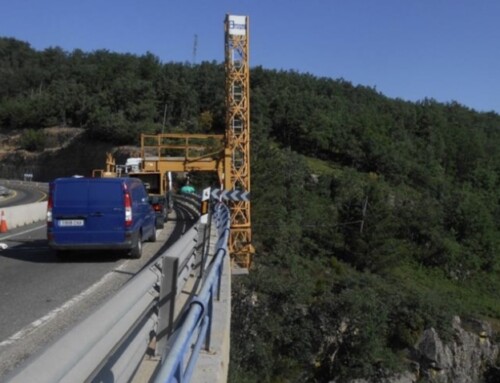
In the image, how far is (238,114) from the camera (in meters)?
42.7

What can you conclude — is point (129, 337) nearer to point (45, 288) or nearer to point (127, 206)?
point (45, 288)

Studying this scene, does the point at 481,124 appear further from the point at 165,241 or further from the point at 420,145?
the point at 165,241

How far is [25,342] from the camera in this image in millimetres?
7484

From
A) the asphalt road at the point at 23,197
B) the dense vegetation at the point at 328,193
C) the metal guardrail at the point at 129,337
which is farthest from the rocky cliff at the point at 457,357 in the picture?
the metal guardrail at the point at 129,337

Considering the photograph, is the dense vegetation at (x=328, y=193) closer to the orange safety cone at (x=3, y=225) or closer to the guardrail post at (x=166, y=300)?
the orange safety cone at (x=3, y=225)

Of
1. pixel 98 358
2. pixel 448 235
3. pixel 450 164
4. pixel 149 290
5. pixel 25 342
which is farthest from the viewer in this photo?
pixel 450 164

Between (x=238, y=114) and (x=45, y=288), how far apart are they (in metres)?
32.1

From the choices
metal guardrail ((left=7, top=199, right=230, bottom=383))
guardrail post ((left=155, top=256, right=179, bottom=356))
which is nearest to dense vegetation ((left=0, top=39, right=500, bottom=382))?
guardrail post ((left=155, top=256, right=179, bottom=356))

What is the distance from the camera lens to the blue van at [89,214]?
14375 mm

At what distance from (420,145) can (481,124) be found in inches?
1751

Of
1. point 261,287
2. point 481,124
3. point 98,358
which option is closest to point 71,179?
point 98,358

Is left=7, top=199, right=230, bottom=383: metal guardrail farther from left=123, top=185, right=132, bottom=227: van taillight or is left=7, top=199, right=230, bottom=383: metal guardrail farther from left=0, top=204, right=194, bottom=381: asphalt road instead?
left=123, top=185, right=132, bottom=227: van taillight

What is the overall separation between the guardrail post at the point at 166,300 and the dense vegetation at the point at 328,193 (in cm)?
1285

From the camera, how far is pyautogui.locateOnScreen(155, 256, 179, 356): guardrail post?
18.6 feet
